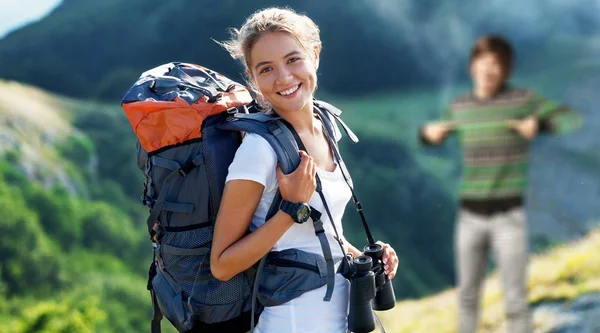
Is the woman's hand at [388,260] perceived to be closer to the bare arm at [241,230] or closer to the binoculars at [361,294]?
the binoculars at [361,294]

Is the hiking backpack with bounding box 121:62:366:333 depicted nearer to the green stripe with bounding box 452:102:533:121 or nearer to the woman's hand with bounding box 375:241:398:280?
the woman's hand with bounding box 375:241:398:280

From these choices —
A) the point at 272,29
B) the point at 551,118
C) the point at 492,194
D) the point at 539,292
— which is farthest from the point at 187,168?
the point at 539,292

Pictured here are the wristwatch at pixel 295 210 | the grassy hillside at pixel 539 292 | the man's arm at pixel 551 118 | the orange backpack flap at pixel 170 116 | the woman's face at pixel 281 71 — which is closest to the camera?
the wristwatch at pixel 295 210

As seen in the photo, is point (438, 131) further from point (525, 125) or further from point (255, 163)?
point (255, 163)

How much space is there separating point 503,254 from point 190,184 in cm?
183

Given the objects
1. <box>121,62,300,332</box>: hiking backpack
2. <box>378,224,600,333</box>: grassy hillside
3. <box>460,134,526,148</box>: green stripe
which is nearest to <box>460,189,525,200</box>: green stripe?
<box>460,134,526,148</box>: green stripe

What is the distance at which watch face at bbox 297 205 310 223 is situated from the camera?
1.21 metres

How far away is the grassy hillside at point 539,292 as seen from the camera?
11.8 ft

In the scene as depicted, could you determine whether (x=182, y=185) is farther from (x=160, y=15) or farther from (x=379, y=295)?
(x=160, y=15)

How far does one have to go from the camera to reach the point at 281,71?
4.30ft

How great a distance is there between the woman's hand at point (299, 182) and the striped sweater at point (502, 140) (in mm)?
1811

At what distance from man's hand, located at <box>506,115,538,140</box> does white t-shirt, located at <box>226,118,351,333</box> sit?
68.3 inches

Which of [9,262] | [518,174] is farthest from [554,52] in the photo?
[9,262]

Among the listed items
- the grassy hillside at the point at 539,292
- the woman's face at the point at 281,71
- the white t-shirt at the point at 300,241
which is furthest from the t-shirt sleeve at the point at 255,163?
the grassy hillside at the point at 539,292
